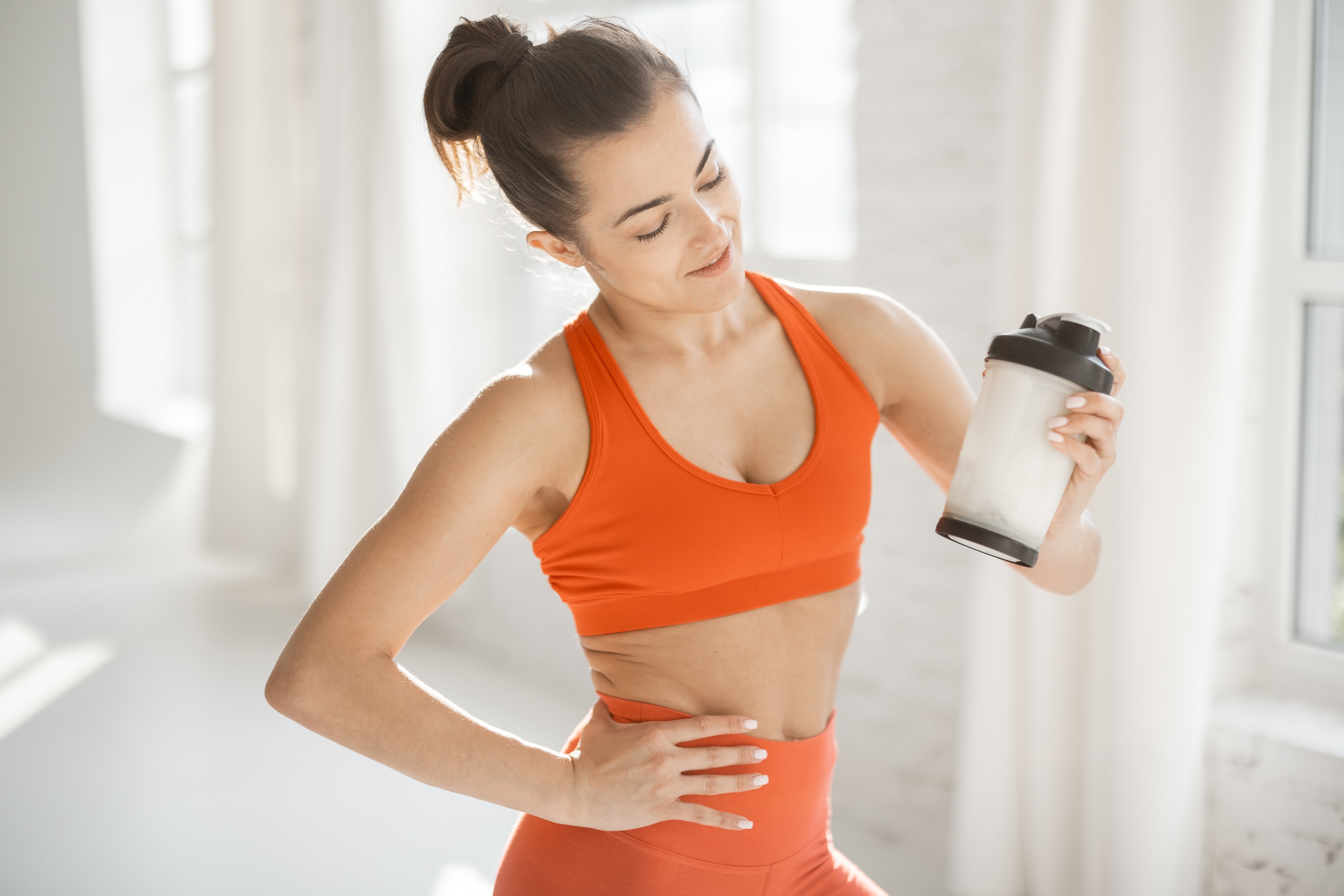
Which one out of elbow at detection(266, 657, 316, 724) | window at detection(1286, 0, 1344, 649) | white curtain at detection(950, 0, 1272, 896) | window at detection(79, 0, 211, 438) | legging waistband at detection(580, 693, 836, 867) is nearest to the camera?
elbow at detection(266, 657, 316, 724)

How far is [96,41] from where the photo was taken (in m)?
5.94

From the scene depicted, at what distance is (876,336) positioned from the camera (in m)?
1.28

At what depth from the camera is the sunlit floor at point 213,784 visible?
2.54m

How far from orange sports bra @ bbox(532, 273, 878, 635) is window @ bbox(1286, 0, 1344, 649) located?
1123 mm

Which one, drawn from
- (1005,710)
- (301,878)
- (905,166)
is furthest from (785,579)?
(301,878)

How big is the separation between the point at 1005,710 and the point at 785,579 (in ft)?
3.55

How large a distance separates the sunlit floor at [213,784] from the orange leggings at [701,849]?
1433 millimetres

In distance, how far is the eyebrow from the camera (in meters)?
1.14

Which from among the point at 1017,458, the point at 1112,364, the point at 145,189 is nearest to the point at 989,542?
the point at 1017,458

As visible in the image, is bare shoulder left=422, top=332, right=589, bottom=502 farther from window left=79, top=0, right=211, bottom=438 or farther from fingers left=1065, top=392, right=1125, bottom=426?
window left=79, top=0, right=211, bottom=438

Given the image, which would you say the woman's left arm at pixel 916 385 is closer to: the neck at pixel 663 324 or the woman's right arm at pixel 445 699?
the neck at pixel 663 324

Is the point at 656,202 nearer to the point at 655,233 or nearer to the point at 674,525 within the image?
the point at 655,233

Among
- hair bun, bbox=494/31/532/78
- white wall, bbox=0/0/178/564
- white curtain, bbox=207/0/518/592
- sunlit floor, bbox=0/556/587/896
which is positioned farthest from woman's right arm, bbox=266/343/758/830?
white wall, bbox=0/0/178/564

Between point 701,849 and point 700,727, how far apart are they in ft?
0.48
